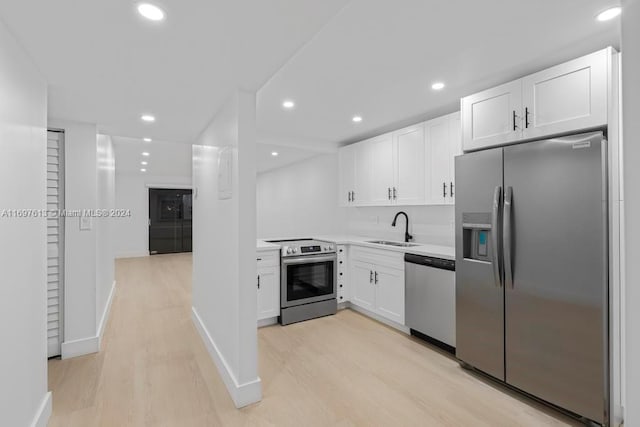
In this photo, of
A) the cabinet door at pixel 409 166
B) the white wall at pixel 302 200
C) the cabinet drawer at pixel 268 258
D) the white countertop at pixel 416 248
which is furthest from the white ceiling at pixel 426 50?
the white wall at pixel 302 200

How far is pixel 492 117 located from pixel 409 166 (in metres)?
1.17

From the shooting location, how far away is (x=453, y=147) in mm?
3076

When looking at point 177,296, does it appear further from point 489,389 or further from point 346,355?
point 489,389

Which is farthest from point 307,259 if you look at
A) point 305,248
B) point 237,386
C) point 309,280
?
point 237,386

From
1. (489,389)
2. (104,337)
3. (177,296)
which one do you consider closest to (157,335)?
(104,337)

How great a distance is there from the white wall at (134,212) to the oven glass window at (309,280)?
6.32m

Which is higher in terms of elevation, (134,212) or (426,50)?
(426,50)

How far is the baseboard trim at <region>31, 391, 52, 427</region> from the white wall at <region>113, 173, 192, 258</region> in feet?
23.7

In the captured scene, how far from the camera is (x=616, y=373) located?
181 centimetres

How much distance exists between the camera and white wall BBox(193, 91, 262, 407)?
2123 millimetres

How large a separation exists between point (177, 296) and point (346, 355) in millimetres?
3061

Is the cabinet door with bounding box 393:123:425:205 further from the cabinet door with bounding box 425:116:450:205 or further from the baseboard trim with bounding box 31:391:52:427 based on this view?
the baseboard trim with bounding box 31:391:52:427

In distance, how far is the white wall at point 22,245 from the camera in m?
1.41

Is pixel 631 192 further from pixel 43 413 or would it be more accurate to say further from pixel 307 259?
pixel 307 259
